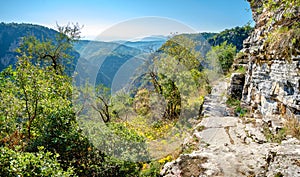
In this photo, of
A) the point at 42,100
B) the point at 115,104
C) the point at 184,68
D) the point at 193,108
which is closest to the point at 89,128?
the point at 42,100

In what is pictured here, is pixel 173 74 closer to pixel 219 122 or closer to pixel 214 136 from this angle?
pixel 219 122

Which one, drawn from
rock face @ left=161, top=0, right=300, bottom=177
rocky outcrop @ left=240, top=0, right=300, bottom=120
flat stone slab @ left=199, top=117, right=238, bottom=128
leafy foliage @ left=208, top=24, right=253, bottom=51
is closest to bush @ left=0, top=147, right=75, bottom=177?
rock face @ left=161, top=0, right=300, bottom=177

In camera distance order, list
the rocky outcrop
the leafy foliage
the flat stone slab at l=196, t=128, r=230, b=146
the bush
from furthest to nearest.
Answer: the leafy foliage → the flat stone slab at l=196, t=128, r=230, b=146 → the rocky outcrop → the bush

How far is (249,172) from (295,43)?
13.2 ft

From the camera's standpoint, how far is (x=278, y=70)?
260 inches

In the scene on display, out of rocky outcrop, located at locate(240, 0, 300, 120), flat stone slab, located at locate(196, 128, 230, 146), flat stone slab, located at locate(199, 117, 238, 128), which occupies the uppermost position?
rocky outcrop, located at locate(240, 0, 300, 120)

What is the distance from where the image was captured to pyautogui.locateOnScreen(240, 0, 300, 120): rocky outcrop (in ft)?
19.0

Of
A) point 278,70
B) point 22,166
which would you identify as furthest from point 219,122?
point 22,166

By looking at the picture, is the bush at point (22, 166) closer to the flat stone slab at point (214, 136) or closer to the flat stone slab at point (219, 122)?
the flat stone slab at point (214, 136)

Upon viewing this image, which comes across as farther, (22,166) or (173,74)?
(173,74)

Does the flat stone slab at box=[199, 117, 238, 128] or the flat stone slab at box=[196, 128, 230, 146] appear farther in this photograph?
the flat stone slab at box=[199, 117, 238, 128]

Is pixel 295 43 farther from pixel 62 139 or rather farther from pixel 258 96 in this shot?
pixel 62 139

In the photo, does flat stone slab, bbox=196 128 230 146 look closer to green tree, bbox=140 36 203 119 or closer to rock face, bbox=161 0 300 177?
rock face, bbox=161 0 300 177

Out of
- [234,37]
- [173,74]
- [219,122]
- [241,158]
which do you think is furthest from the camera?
[234,37]
